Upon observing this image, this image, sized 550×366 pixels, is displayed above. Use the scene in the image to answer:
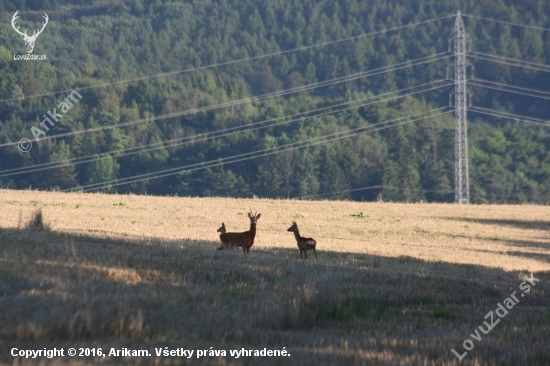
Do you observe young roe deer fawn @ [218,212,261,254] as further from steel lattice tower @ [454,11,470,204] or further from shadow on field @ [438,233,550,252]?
steel lattice tower @ [454,11,470,204]

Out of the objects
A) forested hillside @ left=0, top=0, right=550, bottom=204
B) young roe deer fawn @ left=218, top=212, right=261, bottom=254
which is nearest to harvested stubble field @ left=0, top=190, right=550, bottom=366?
young roe deer fawn @ left=218, top=212, right=261, bottom=254

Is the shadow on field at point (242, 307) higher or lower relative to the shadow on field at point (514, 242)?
lower

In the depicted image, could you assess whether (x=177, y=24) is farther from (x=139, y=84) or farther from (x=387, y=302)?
(x=387, y=302)

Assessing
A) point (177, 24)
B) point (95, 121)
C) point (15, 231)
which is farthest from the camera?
point (177, 24)

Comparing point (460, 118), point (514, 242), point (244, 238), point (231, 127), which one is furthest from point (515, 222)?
point (231, 127)

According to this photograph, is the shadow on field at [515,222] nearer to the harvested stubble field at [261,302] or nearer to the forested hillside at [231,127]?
the harvested stubble field at [261,302]

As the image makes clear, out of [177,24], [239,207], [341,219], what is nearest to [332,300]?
[341,219]

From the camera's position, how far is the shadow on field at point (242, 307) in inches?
299

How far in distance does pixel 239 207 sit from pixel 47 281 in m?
29.1

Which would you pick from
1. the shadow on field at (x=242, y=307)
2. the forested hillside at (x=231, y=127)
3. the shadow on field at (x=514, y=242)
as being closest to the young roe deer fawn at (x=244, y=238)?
the shadow on field at (x=242, y=307)

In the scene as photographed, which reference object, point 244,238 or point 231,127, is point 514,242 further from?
point 231,127

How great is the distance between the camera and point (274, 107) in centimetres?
10894

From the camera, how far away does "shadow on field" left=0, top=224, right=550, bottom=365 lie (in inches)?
299

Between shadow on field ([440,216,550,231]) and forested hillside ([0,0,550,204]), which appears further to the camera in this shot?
forested hillside ([0,0,550,204])
